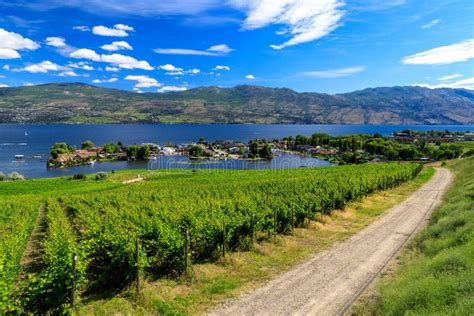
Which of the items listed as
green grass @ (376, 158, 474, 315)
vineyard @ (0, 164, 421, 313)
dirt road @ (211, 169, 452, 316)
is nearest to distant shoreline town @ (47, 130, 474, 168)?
vineyard @ (0, 164, 421, 313)

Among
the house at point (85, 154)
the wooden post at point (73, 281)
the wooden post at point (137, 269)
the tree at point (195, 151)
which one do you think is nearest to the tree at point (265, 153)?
the tree at point (195, 151)

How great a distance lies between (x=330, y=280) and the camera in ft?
51.1

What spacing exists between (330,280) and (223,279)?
17.3 ft

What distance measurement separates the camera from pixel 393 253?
1953cm

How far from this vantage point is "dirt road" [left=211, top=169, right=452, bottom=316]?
13000 mm

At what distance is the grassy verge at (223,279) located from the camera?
12.7 metres

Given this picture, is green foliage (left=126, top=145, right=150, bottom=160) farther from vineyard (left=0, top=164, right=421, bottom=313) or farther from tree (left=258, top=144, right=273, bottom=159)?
vineyard (left=0, top=164, right=421, bottom=313)

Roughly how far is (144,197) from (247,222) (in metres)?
20.0

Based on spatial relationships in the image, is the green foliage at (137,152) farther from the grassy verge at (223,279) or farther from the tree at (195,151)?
the grassy verge at (223,279)

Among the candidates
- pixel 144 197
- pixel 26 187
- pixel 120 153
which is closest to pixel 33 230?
pixel 144 197

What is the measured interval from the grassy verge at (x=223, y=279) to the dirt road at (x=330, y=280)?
792 millimetres

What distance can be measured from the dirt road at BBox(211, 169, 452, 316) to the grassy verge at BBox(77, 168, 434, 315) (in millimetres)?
792

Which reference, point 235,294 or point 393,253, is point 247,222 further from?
A: point 393,253

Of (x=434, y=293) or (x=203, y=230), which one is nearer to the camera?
(x=434, y=293)
